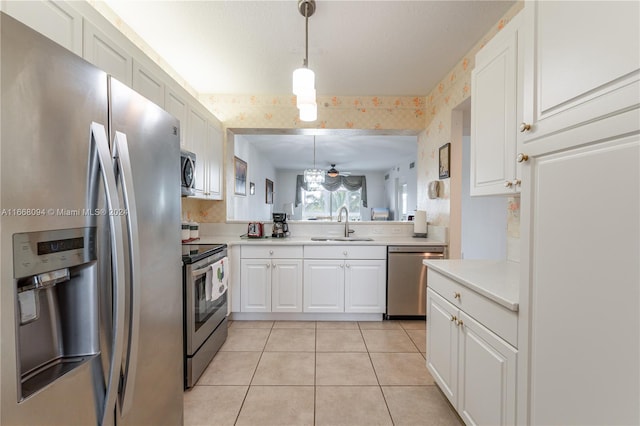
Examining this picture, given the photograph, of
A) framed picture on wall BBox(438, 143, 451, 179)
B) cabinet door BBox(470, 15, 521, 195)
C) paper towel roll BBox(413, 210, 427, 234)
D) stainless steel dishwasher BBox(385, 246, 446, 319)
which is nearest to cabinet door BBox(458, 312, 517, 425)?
cabinet door BBox(470, 15, 521, 195)

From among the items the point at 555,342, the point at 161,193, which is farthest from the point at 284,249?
the point at 555,342

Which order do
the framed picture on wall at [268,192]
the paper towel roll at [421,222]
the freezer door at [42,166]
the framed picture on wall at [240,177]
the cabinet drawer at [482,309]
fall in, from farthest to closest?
1. the framed picture on wall at [268,192]
2. the framed picture on wall at [240,177]
3. the paper towel roll at [421,222]
4. the cabinet drawer at [482,309]
5. the freezer door at [42,166]

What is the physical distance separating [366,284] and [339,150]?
388 centimetres

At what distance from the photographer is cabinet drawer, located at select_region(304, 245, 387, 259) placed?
287 centimetres

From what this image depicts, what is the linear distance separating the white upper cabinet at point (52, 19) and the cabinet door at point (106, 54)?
0.05 metres

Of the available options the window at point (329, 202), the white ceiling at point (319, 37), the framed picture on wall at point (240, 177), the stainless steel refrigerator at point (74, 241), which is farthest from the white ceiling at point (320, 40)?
the window at point (329, 202)

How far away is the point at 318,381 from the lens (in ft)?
6.14

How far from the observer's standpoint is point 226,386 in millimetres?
1822

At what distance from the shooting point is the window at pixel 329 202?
907cm

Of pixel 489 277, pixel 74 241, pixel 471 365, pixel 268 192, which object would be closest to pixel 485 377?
pixel 471 365

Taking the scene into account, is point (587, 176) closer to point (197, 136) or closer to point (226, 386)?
point (226, 386)

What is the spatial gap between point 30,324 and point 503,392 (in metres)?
1.57

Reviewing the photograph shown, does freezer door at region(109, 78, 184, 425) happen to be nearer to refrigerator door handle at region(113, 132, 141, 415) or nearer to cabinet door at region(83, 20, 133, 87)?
refrigerator door handle at region(113, 132, 141, 415)

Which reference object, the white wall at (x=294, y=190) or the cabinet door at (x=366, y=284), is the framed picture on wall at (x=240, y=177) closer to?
the cabinet door at (x=366, y=284)
